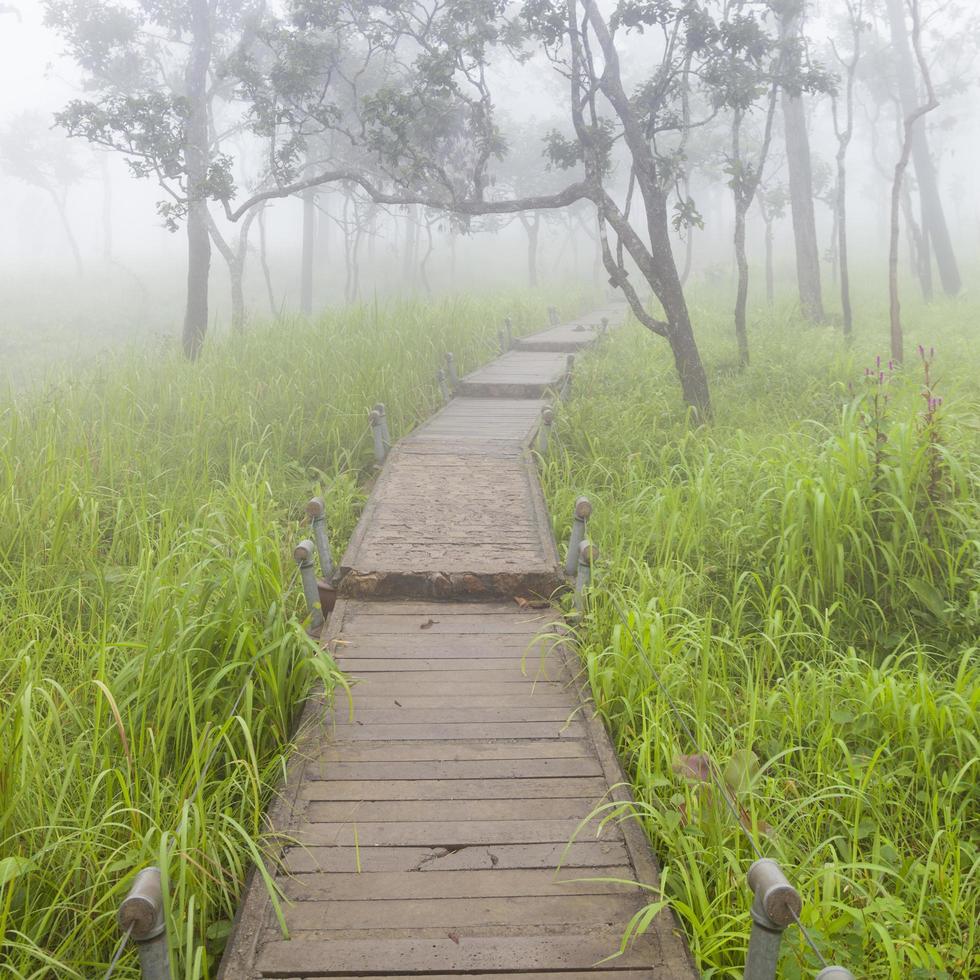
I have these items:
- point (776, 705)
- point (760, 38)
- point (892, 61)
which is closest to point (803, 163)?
point (760, 38)

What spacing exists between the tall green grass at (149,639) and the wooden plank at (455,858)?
0.83ft

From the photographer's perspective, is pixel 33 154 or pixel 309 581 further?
pixel 33 154

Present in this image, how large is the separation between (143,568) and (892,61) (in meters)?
28.1

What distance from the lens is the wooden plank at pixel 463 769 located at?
136 inches

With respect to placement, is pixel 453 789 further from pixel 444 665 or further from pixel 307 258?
pixel 307 258

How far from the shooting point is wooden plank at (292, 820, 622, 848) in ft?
9.99

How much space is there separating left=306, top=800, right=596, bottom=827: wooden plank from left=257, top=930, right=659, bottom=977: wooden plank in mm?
620

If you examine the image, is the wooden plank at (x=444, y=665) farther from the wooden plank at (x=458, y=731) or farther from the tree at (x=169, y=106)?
the tree at (x=169, y=106)

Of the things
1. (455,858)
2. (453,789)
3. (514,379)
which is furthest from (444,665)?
(514,379)

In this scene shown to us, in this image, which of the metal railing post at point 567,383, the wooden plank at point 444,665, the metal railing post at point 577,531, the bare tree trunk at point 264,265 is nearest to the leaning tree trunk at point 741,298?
the metal railing post at point 567,383

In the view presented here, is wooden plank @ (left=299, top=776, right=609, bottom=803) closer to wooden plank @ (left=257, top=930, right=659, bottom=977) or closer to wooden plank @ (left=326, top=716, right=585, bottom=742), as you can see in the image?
wooden plank @ (left=326, top=716, right=585, bottom=742)

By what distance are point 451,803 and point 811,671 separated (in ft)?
6.14

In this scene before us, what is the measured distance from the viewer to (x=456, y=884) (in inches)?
111

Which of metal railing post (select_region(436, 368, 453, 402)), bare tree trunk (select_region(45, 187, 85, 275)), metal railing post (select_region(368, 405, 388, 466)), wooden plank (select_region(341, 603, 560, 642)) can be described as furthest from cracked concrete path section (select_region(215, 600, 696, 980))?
bare tree trunk (select_region(45, 187, 85, 275))
